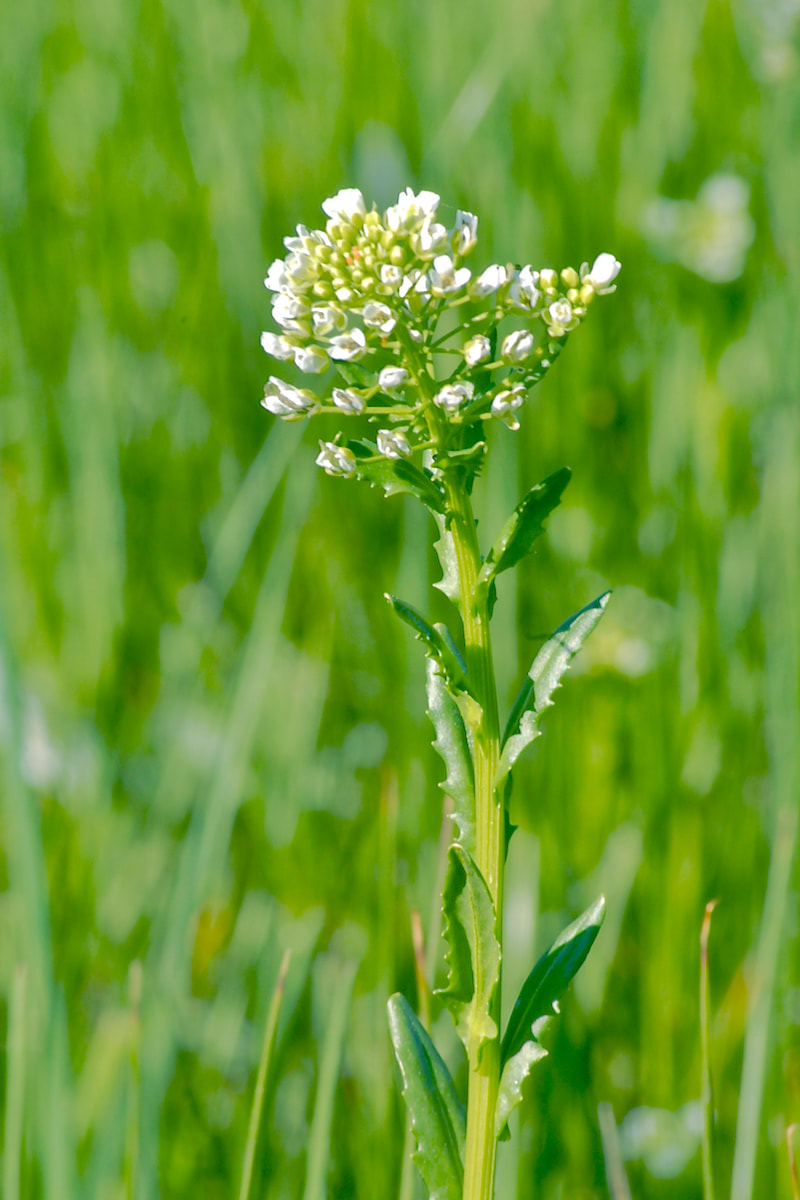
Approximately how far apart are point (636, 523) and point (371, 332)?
66.4 inches

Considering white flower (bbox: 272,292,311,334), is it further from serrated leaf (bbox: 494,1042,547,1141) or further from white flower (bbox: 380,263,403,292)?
serrated leaf (bbox: 494,1042,547,1141)

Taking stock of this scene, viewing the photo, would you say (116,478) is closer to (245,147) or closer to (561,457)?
(561,457)

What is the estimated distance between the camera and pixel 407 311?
0.69 metres

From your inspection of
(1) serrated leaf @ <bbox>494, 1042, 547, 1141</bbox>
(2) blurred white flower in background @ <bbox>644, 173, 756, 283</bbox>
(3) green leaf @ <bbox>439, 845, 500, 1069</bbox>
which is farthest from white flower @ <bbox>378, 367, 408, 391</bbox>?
(2) blurred white flower in background @ <bbox>644, 173, 756, 283</bbox>

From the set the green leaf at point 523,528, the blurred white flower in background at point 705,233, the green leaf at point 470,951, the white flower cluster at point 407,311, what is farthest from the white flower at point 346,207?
the blurred white flower in background at point 705,233

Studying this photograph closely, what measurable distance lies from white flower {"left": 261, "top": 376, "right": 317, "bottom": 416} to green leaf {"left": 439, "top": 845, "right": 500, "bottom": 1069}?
30 cm

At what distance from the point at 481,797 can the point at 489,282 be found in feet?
1.06

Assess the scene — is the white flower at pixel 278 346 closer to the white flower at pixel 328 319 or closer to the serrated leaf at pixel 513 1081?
the white flower at pixel 328 319

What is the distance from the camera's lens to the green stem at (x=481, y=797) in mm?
677

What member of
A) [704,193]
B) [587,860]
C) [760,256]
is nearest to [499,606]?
[587,860]

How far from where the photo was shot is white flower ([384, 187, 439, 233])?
2.26 ft

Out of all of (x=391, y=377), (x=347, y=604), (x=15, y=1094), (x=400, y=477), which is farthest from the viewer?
(x=347, y=604)

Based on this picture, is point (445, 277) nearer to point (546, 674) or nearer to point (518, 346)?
point (518, 346)

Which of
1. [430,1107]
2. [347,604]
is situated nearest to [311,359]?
[430,1107]
